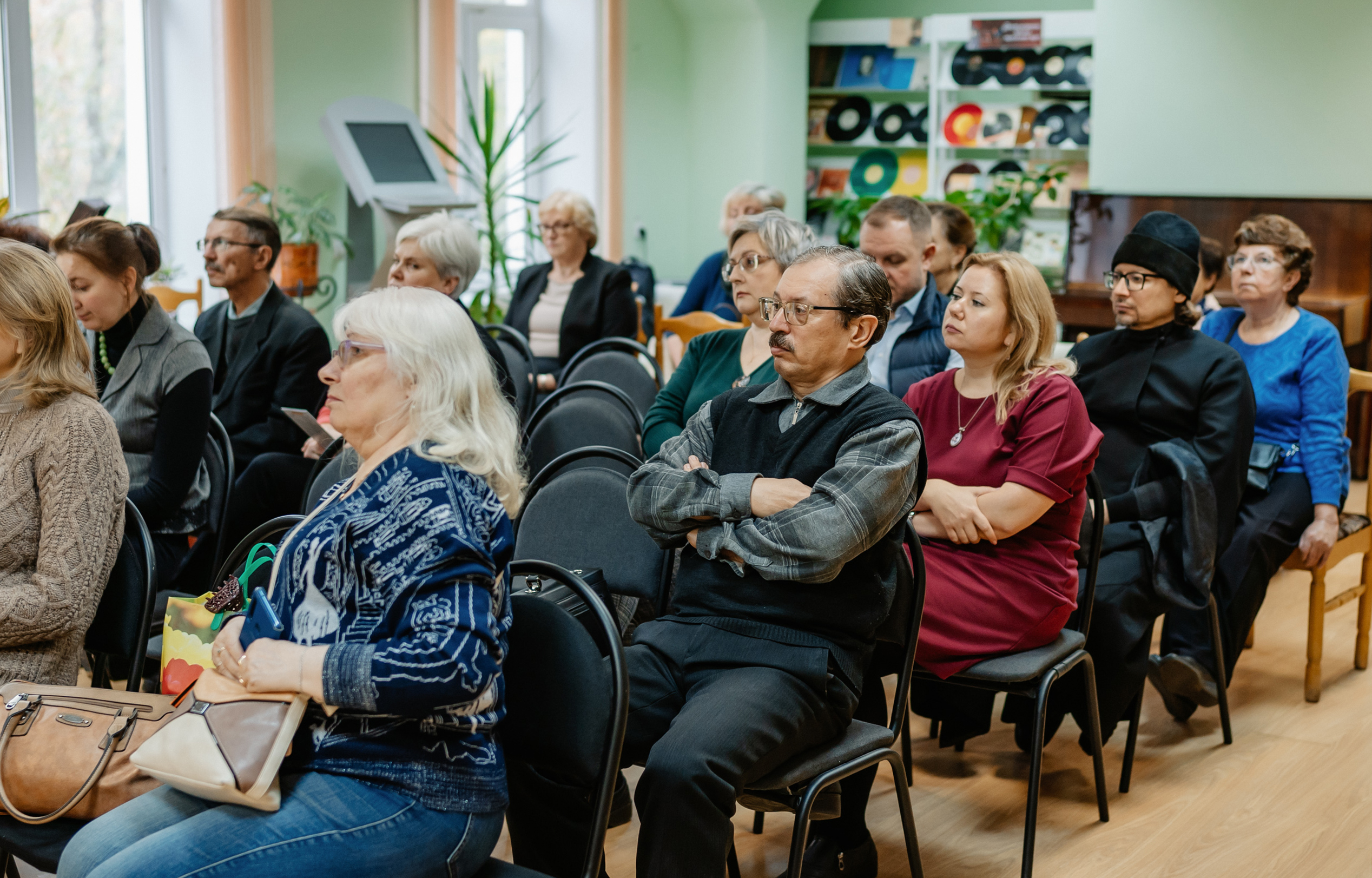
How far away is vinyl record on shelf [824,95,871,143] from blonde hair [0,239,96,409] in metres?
7.19

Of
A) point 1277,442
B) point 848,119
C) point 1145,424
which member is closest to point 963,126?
point 848,119

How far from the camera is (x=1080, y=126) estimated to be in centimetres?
776

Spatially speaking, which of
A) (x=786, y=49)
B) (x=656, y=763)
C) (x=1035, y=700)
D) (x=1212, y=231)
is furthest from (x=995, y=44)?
(x=656, y=763)

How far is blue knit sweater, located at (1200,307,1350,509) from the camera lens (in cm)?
340

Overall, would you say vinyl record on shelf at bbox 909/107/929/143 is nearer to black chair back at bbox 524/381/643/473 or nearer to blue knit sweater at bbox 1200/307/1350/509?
blue knit sweater at bbox 1200/307/1350/509

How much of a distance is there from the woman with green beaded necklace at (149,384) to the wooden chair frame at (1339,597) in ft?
9.28

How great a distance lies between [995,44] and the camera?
7848mm

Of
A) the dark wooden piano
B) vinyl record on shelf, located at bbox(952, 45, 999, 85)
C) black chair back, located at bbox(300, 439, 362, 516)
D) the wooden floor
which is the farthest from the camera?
vinyl record on shelf, located at bbox(952, 45, 999, 85)

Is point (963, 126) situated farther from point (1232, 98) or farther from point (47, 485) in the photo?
point (47, 485)

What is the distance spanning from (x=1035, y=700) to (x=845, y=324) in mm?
806

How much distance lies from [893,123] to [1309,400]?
5.53m

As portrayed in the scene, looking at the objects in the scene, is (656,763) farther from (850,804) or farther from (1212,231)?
(1212,231)

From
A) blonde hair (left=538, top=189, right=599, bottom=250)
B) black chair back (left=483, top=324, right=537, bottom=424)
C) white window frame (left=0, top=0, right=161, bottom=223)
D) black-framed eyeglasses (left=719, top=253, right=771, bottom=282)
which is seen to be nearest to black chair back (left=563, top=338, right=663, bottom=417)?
black chair back (left=483, top=324, right=537, bottom=424)

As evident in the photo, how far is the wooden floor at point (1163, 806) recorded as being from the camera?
97.8 inches
